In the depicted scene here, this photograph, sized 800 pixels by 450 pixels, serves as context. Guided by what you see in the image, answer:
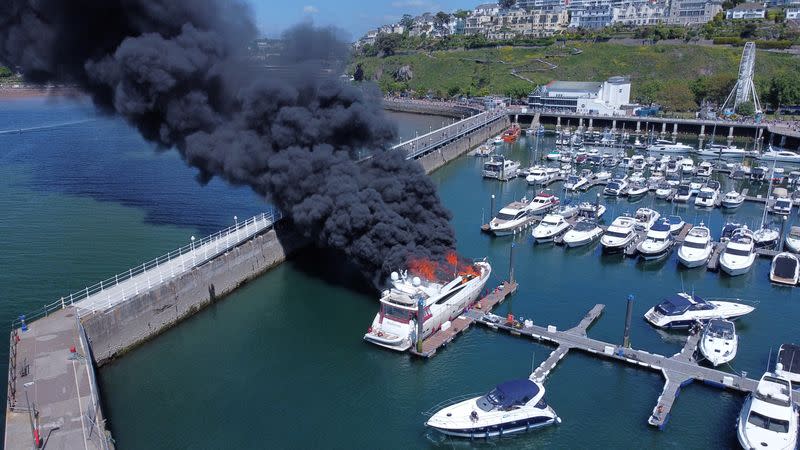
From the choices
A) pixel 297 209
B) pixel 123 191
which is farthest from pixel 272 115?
pixel 123 191

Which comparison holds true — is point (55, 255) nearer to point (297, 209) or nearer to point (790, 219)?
point (297, 209)

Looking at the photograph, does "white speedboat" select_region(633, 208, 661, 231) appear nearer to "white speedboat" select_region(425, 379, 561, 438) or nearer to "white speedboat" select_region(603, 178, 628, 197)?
"white speedboat" select_region(603, 178, 628, 197)

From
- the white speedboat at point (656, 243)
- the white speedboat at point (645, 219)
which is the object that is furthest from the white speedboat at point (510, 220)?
the white speedboat at point (656, 243)

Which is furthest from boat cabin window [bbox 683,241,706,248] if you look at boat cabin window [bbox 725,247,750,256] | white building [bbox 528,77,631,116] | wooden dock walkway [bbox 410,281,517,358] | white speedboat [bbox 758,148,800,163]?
white building [bbox 528,77,631,116]

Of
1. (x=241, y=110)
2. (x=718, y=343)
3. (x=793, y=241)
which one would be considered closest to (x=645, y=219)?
(x=793, y=241)

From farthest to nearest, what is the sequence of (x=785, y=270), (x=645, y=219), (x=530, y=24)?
1. (x=530, y=24)
2. (x=645, y=219)
3. (x=785, y=270)

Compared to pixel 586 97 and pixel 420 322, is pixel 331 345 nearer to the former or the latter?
pixel 420 322
